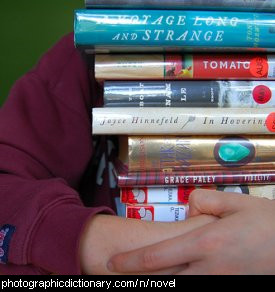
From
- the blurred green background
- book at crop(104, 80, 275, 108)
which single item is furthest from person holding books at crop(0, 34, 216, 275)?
the blurred green background

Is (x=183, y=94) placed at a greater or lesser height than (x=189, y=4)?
lesser

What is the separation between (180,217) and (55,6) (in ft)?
2.14

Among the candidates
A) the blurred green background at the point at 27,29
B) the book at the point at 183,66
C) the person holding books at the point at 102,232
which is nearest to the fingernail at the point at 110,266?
the person holding books at the point at 102,232

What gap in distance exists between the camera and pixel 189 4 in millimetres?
443

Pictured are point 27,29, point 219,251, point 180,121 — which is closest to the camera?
point 219,251

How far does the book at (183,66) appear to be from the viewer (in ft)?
1.53

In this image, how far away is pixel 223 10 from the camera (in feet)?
1.48

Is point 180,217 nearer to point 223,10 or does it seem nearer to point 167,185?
point 167,185

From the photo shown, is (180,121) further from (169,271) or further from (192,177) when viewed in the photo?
(169,271)

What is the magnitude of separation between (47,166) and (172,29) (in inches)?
10.7

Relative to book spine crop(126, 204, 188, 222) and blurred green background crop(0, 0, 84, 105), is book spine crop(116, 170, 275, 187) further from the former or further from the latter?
blurred green background crop(0, 0, 84, 105)

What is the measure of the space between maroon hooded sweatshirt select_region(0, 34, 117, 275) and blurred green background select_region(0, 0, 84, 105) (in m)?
0.31

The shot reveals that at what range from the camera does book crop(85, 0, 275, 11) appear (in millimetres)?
435

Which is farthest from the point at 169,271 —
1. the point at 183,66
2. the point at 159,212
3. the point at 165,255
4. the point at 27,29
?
the point at 27,29
